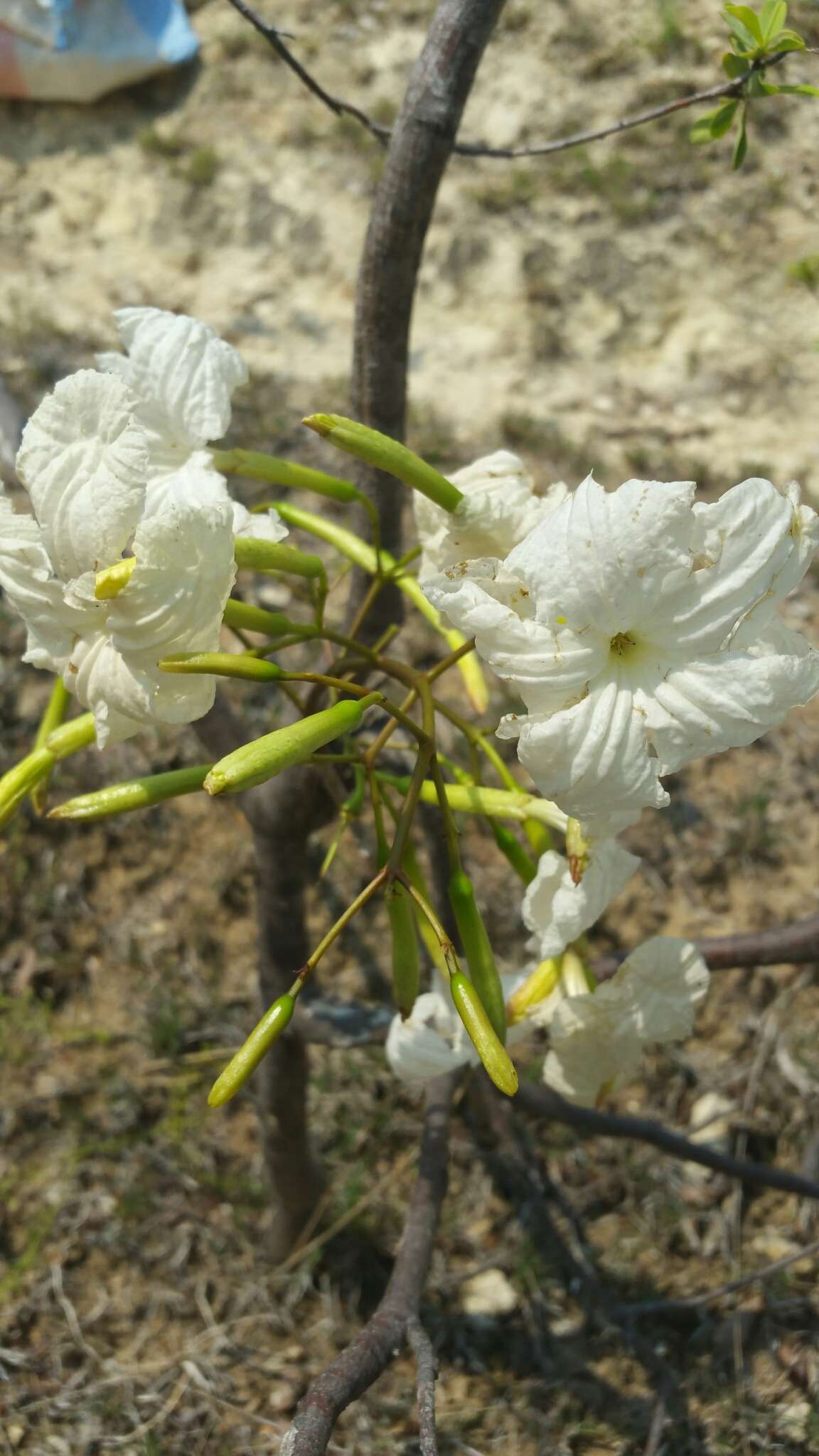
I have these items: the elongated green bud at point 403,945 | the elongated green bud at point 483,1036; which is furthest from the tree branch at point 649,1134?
the elongated green bud at point 483,1036

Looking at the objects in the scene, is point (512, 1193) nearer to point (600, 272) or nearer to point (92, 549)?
point (92, 549)

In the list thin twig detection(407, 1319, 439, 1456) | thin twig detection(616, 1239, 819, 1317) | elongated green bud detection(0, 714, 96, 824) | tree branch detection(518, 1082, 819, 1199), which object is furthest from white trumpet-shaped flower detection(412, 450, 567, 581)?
thin twig detection(616, 1239, 819, 1317)

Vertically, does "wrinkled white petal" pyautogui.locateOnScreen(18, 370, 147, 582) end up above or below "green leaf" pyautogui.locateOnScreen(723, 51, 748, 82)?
below

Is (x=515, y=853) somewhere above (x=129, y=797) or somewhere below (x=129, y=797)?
below

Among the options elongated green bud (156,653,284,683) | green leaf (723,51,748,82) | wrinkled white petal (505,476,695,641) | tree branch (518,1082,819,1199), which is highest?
green leaf (723,51,748,82)

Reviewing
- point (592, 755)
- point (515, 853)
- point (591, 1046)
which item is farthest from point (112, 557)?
point (591, 1046)

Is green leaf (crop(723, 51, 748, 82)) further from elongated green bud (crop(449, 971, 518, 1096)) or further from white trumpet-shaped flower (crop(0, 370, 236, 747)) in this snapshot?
elongated green bud (crop(449, 971, 518, 1096))

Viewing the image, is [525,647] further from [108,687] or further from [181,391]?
[181,391]

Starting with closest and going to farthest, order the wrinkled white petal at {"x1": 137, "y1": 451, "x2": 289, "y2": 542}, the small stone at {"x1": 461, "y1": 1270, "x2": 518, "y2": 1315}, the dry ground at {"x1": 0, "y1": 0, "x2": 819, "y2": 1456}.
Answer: the wrinkled white petal at {"x1": 137, "y1": 451, "x2": 289, "y2": 542}
the dry ground at {"x1": 0, "y1": 0, "x2": 819, "y2": 1456}
the small stone at {"x1": 461, "y1": 1270, "x2": 518, "y2": 1315}
